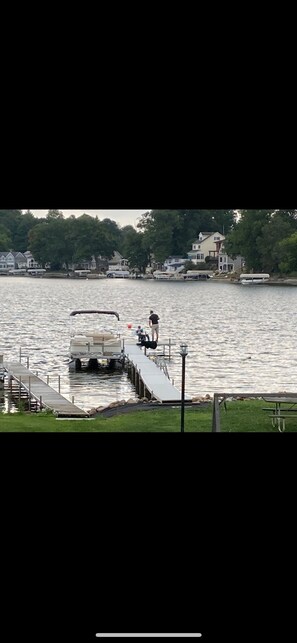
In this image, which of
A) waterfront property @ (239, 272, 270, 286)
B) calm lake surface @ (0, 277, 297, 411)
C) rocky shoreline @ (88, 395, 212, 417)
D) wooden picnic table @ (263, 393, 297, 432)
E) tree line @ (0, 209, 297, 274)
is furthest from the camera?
waterfront property @ (239, 272, 270, 286)

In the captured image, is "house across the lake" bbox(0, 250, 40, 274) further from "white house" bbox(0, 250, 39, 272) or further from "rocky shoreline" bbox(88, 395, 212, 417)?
"rocky shoreline" bbox(88, 395, 212, 417)

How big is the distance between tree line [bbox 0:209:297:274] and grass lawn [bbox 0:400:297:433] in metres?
49.2

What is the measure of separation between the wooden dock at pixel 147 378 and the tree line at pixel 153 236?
129ft

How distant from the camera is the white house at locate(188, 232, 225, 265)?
227ft

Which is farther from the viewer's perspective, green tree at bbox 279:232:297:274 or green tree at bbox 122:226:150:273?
green tree at bbox 122:226:150:273

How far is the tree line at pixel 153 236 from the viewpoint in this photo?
64562 millimetres

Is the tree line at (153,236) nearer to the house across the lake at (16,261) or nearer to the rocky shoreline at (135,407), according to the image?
the house across the lake at (16,261)

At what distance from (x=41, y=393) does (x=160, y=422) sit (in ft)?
15.0

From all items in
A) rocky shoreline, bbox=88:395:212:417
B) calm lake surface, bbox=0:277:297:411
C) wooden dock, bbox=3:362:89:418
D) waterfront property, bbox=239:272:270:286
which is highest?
rocky shoreline, bbox=88:395:212:417

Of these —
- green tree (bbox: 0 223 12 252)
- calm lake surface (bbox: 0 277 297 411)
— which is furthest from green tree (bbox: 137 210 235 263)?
green tree (bbox: 0 223 12 252)

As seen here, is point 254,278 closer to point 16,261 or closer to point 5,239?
point 5,239
